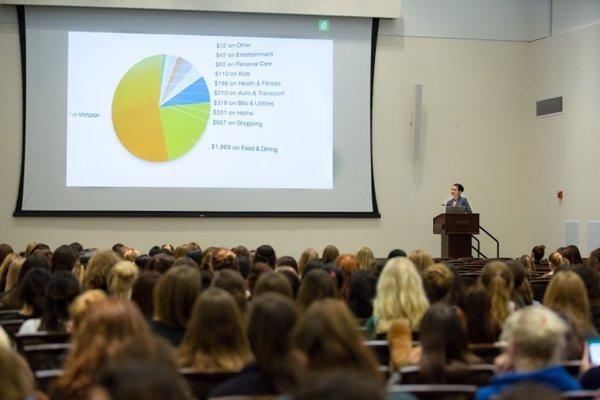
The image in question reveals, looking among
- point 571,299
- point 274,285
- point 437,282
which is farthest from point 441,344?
point 437,282

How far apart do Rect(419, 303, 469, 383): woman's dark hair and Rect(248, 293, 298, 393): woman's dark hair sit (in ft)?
1.59

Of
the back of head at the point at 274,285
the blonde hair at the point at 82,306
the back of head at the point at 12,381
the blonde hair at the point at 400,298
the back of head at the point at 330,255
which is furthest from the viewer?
the back of head at the point at 330,255

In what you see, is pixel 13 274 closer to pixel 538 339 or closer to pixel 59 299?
pixel 59 299

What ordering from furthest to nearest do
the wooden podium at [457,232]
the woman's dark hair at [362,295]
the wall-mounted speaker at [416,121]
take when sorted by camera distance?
the wall-mounted speaker at [416,121], the wooden podium at [457,232], the woman's dark hair at [362,295]

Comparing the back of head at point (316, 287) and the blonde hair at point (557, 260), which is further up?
the back of head at point (316, 287)

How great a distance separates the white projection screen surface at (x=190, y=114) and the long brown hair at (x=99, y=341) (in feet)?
34.2

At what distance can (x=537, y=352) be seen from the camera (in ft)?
8.62

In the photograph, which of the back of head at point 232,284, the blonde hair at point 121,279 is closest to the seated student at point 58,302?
the back of head at point 232,284

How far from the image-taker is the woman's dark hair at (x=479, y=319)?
3.73 metres

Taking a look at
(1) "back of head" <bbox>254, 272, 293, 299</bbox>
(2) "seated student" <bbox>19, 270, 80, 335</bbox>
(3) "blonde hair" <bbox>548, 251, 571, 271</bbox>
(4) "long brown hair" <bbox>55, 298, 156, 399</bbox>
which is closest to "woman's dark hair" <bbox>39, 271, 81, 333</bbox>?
(2) "seated student" <bbox>19, 270, 80, 335</bbox>

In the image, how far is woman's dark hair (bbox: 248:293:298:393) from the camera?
270 centimetres

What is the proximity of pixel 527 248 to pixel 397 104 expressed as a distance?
10.7 ft

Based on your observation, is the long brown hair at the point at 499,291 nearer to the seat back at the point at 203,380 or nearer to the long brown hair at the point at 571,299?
the long brown hair at the point at 571,299

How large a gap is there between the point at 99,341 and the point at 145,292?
1779 millimetres
